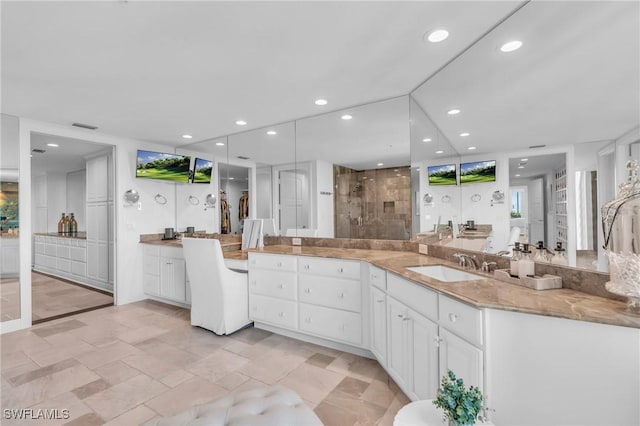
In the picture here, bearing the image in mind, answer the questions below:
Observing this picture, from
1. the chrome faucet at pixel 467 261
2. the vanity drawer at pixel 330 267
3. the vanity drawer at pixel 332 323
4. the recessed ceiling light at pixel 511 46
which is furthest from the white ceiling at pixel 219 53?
the vanity drawer at pixel 332 323

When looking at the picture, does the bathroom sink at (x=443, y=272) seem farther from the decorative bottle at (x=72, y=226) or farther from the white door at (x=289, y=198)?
the decorative bottle at (x=72, y=226)

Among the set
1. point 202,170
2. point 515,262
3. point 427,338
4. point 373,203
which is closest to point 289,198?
point 373,203

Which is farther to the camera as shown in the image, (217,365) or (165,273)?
(165,273)

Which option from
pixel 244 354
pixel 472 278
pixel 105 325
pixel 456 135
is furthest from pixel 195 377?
pixel 456 135

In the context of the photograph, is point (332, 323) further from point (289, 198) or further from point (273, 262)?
point (289, 198)

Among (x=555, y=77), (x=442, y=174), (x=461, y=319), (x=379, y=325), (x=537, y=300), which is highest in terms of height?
(x=555, y=77)

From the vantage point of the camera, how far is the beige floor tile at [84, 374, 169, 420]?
78.7 inches

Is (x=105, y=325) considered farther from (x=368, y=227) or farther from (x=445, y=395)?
(x=445, y=395)

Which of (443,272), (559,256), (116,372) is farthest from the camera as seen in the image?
(116,372)

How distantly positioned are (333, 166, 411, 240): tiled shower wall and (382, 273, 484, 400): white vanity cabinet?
42.3 inches

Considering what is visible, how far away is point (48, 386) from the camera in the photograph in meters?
2.29

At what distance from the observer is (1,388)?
2270 millimetres

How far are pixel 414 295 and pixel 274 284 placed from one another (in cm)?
166

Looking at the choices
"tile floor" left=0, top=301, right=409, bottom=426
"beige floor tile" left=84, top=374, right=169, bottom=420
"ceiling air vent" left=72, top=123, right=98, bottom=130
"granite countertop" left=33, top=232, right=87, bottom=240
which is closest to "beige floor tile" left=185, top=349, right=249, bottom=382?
"tile floor" left=0, top=301, right=409, bottom=426
